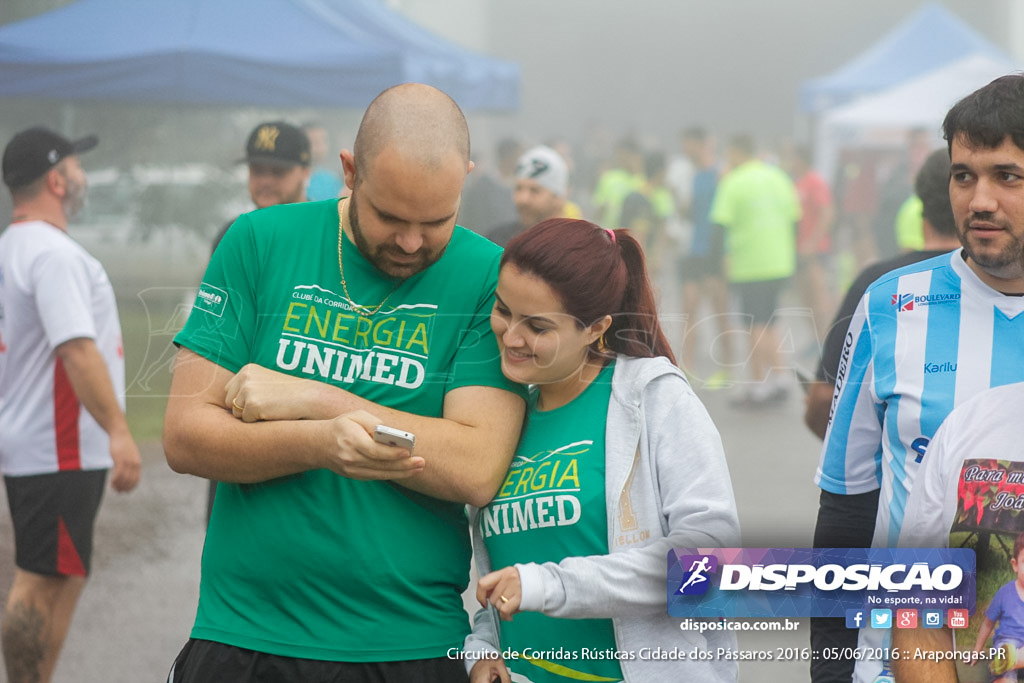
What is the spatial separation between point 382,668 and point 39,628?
82.1 inches

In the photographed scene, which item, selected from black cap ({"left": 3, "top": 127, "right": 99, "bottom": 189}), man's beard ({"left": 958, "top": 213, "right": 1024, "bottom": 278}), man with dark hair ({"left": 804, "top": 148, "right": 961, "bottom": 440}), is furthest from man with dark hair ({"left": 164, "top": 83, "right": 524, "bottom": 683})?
black cap ({"left": 3, "top": 127, "right": 99, "bottom": 189})

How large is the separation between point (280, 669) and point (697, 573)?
73cm

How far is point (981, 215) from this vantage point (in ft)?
5.68

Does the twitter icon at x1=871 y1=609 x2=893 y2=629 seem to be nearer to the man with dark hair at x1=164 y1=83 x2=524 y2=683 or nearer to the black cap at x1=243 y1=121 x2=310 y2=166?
the man with dark hair at x1=164 y1=83 x2=524 y2=683

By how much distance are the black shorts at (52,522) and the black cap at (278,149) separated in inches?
53.2

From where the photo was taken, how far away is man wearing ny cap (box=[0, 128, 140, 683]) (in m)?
3.41

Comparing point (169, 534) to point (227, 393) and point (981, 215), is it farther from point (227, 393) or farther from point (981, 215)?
point (981, 215)

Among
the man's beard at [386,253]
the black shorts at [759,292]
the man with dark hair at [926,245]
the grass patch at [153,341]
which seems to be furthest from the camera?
the black shorts at [759,292]

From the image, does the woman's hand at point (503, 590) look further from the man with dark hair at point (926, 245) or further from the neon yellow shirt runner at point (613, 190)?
the neon yellow shirt runner at point (613, 190)

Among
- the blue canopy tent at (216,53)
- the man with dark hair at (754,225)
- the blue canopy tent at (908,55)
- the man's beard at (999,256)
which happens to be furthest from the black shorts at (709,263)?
the man's beard at (999,256)

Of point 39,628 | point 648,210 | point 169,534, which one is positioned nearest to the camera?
point 39,628

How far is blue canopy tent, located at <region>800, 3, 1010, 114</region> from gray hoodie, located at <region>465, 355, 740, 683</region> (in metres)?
10.8

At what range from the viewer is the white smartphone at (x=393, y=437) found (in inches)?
62.6

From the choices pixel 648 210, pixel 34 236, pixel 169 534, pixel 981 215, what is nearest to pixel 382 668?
pixel 981 215
